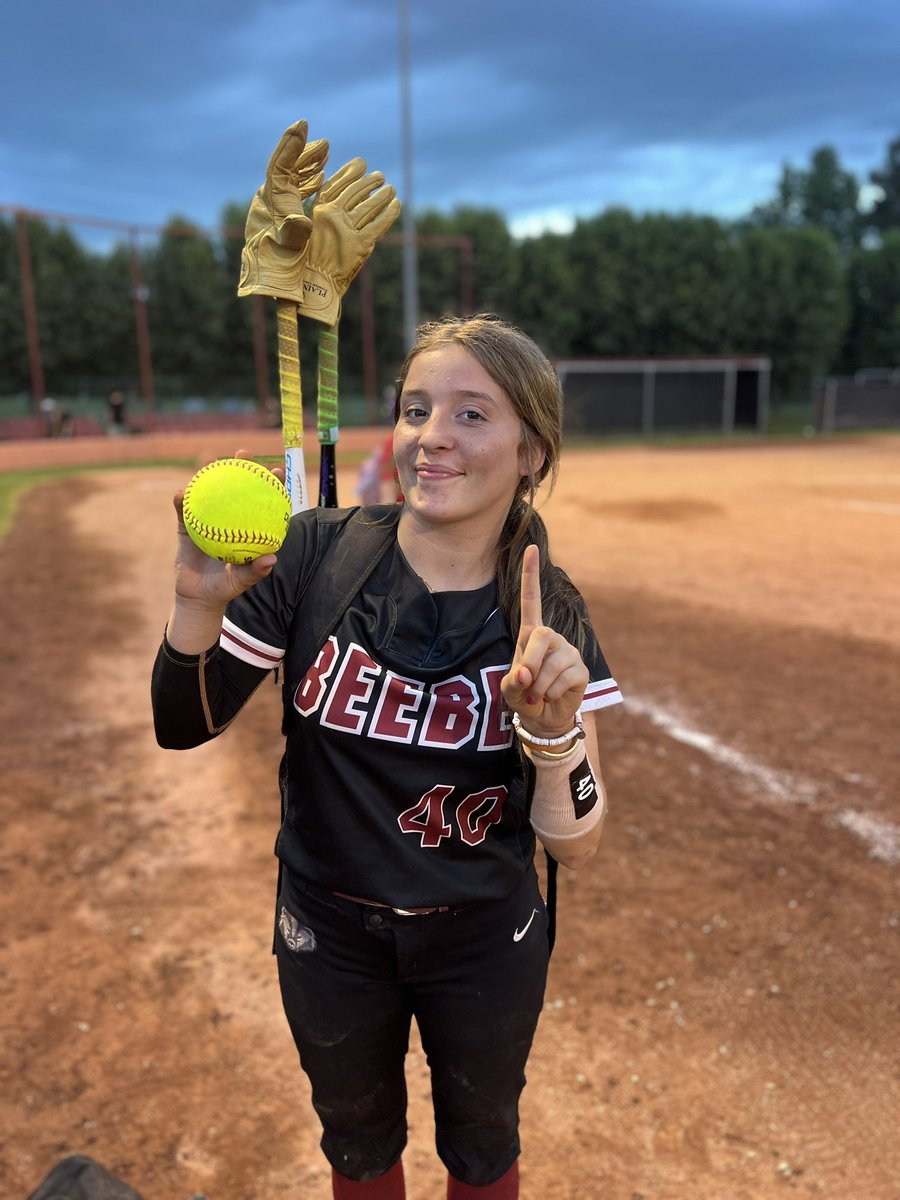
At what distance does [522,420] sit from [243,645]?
71 cm

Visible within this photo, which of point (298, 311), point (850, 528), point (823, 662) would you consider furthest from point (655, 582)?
point (298, 311)

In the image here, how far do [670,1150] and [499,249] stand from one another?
34.8 m

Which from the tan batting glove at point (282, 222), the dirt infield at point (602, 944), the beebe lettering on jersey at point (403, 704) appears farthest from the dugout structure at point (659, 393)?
the beebe lettering on jersey at point (403, 704)

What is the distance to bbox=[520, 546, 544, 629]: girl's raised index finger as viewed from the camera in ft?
5.15

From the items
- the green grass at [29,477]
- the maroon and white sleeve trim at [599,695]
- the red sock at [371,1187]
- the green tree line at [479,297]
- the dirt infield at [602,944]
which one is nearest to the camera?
the maroon and white sleeve trim at [599,695]

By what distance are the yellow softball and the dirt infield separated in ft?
0.49

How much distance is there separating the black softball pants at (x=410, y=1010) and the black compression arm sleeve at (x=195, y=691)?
0.42 metres

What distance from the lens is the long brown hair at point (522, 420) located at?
171cm

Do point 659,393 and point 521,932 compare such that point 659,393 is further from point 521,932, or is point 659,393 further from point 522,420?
point 521,932

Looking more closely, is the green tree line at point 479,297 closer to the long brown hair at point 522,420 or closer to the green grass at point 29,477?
the green grass at point 29,477

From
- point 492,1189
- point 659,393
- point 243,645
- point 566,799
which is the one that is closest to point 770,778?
point 492,1189

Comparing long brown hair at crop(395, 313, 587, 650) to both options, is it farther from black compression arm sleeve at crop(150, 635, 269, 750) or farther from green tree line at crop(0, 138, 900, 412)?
green tree line at crop(0, 138, 900, 412)

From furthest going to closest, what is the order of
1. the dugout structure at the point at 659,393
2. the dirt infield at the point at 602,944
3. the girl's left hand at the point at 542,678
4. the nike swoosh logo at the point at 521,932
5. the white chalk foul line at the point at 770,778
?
the dugout structure at the point at 659,393 < the white chalk foul line at the point at 770,778 < the dirt infield at the point at 602,944 < the nike swoosh logo at the point at 521,932 < the girl's left hand at the point at 542,678

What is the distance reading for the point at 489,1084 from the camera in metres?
1.86
